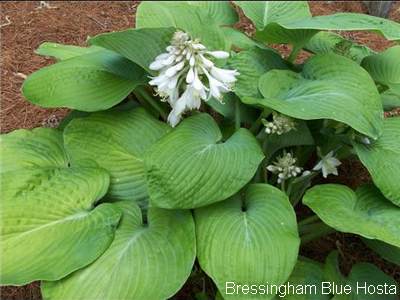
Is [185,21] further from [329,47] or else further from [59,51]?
[329,47]

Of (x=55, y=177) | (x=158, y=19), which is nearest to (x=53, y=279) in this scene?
(x=55, y=177)

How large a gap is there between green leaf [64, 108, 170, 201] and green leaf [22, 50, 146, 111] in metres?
0.10

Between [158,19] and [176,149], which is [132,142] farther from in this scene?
[158,19]

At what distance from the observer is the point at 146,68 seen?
246 cm

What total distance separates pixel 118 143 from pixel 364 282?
122cm

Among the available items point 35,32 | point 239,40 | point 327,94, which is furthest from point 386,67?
point 35,32

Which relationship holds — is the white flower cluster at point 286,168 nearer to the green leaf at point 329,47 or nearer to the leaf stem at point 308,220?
the leaf stem at point 308,220

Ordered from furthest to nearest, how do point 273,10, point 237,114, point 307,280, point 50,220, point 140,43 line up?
point 273,10, point 237,114, point 140,43, point 307,280, point 50,220

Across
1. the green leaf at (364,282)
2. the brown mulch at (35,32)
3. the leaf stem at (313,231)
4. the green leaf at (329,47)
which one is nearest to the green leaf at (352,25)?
the green leaf at (329,47)

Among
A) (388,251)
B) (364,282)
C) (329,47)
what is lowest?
(364,282)

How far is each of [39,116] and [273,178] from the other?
1333 mm

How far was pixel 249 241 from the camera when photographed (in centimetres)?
207

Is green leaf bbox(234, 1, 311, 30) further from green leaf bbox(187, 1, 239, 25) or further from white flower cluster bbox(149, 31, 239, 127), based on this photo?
white flower cluster bbox(149, 31, 239, 127)

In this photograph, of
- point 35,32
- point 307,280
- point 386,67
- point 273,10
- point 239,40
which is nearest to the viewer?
point 307,280
